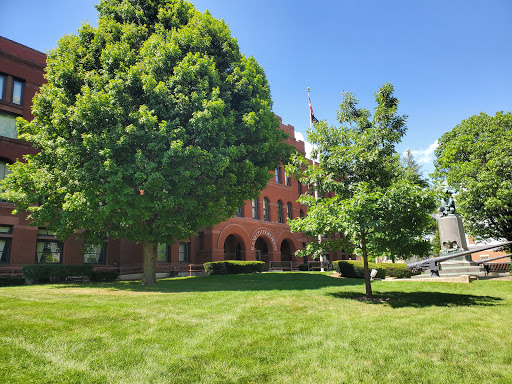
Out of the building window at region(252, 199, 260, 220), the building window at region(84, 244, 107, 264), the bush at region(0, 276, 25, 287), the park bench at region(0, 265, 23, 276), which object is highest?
the building window at region(252, 199, 260, 220)

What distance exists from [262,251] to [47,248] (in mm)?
19256

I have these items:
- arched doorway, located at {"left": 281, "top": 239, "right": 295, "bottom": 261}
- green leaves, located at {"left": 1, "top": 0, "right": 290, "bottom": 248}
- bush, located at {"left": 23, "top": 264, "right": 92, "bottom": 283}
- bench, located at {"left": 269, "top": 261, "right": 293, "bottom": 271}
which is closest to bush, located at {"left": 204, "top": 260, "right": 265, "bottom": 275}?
bench, located at {"left": 269, "top": 261, "right": 293, "bottom": 271}

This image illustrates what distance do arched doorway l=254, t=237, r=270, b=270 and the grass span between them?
76.6 feet

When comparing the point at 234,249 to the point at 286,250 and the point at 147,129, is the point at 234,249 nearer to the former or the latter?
the point at 286,250

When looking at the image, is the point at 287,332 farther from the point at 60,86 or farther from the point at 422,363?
the point at 60,86

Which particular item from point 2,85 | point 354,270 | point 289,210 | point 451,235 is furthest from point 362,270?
point 2,85

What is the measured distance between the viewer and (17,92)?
75.3ft

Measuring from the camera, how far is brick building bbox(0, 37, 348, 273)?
68.5 ft

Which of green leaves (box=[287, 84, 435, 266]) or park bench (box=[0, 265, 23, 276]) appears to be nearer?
green leaves (box=[287, 84, 435, 266])

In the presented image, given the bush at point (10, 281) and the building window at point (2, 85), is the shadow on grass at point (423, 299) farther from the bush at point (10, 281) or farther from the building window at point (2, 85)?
the building window at point (2, 85)

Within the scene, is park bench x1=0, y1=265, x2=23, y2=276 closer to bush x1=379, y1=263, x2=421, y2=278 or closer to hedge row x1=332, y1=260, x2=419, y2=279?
hedge row x1=332, y1=260, x2=419, y2=279

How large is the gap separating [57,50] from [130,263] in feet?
50.4

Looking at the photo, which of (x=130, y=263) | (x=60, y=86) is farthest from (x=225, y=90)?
(x=130, y=263)

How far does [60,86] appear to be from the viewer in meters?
15.4
